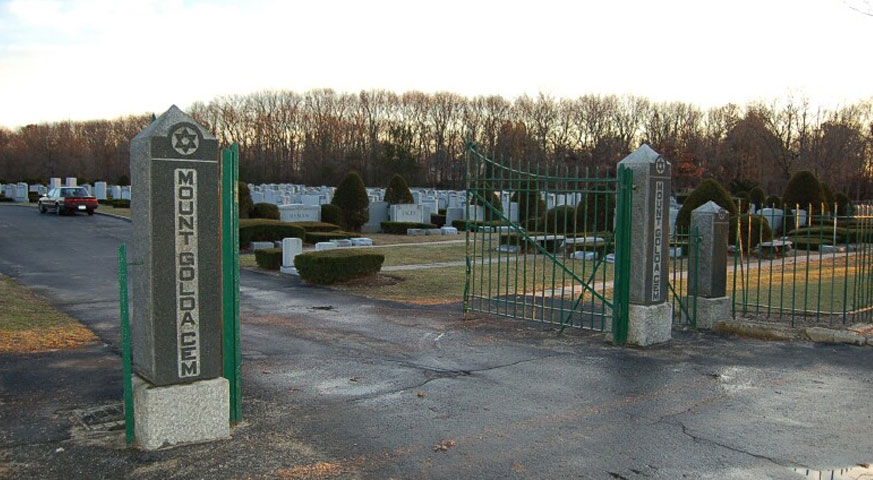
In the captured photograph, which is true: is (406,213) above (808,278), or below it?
above

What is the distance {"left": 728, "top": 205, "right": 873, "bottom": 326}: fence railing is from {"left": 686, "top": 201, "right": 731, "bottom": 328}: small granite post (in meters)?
0.23

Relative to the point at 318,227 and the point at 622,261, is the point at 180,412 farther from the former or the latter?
the point at 318,227

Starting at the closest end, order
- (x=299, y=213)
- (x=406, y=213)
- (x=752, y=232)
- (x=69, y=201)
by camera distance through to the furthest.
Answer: (x=752, y=232), (x=299, y=213), (x=406, y=213), (x=69, y=201)

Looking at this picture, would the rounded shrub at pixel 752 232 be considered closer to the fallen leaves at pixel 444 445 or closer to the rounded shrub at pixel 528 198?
the rounded shrub at pixel 528 198

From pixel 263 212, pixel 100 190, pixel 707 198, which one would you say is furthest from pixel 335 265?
pixel 100 190

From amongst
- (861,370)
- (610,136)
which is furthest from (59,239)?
(610,136)

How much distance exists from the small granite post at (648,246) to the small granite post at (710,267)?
1.37 m

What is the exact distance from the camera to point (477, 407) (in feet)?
20.2

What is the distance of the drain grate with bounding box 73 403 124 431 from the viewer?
543 centimetres

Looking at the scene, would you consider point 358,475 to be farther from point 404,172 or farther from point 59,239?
point 404,172

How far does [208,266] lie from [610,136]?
65627 millimetres

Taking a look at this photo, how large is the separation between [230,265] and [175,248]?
0.49 m

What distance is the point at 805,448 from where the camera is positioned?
5.27 metres

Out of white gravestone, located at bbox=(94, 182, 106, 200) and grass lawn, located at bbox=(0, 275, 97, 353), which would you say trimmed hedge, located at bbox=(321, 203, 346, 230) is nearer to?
grass lawn, located at bbox=(0, 275, 97, 353)
